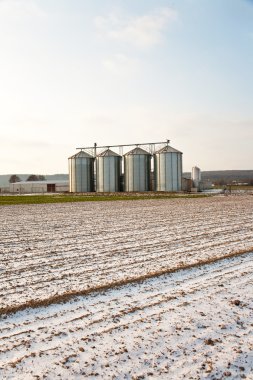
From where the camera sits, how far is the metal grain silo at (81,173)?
60.1 metres

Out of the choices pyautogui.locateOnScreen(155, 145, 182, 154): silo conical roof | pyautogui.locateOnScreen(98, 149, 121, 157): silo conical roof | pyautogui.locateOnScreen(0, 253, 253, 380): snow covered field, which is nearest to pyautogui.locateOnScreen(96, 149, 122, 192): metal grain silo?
pyautogui.locateOnScreen(98, 149, 121, 157): silo conical roof

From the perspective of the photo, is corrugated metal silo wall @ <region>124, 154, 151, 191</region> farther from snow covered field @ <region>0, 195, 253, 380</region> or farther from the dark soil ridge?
the dark soil ridge

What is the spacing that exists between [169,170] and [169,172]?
11.5 inches

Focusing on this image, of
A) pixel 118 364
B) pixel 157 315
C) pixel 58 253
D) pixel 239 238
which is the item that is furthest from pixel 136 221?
pixel 118 364

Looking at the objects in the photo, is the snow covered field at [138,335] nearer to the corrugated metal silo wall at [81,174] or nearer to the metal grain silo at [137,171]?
the metal grain silo at [137,171]

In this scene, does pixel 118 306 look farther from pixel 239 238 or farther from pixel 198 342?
pixel 239 238

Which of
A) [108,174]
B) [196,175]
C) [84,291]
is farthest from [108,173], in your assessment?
[84,291]

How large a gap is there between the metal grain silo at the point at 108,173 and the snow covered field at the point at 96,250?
1598 inches

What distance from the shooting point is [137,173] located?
184 feet

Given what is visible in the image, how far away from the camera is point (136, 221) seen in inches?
676

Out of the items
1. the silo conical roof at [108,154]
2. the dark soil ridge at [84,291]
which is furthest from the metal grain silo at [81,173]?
the dark soil ridge at [84,291]

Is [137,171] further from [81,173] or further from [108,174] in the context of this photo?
[81,173]

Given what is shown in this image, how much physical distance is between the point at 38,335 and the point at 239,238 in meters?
8.45

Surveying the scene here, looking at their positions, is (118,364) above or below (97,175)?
below
